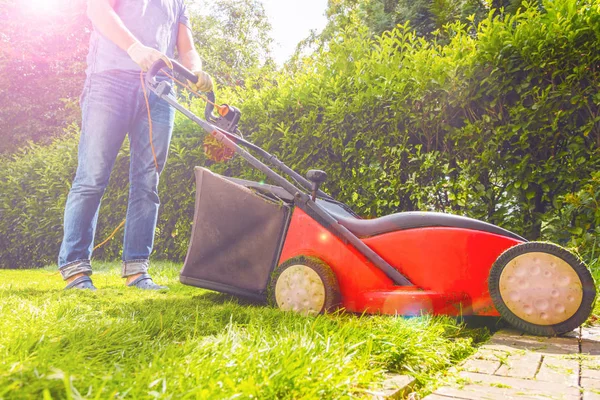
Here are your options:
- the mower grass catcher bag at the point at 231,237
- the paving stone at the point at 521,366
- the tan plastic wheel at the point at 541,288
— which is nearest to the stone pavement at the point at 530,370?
the paving stone at the point at 521,366

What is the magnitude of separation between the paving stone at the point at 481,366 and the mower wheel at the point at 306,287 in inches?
28.7

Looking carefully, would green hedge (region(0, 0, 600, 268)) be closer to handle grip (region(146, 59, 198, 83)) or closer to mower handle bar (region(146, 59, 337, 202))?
mower handle bar (region(146, 59, 337, 202))

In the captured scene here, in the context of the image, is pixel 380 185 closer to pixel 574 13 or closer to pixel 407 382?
pixel 574 13

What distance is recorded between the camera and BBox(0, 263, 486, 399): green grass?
42.9 inches

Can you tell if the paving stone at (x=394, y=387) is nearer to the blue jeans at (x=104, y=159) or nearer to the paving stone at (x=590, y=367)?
the paving stone at (x=590, y=367)

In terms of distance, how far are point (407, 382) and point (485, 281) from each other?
88cm

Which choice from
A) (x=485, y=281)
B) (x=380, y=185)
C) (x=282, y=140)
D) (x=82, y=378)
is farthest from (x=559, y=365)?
(x=282, y=140)

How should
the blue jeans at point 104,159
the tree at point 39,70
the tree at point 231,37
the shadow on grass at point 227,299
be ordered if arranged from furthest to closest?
the tree at point 231,37
the tree at point 39,70
the blue jeans at point 104,159
the shadow on grass at point 227,299

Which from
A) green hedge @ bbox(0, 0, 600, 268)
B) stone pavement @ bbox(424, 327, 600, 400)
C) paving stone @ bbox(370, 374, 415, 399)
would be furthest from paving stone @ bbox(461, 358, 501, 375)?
green hedge @ bbox(0, 0, 600, 268)

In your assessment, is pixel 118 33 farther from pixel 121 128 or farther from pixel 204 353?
pixel 204 353

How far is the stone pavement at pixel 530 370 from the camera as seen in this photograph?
4.39 feet

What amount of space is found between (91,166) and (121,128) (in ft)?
1.00

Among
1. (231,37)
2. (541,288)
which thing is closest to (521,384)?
(541,288)

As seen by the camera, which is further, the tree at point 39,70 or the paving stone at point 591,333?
the tree at point 39,70
